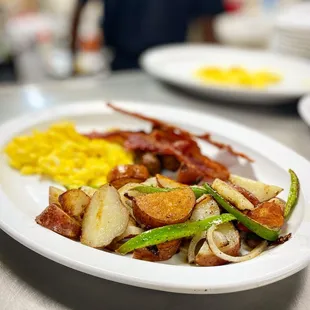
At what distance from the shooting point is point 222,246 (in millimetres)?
929

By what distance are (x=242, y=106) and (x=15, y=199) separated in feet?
3.74

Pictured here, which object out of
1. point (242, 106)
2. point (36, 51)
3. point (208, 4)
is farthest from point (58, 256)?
point (36, 51)

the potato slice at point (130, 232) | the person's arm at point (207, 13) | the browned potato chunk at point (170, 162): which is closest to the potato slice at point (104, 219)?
the potato slice at point (130, 232)

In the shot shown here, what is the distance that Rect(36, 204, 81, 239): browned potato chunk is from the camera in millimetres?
956

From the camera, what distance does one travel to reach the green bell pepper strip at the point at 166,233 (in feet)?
3.00

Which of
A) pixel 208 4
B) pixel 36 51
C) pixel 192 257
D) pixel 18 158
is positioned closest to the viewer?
pixel 192 257

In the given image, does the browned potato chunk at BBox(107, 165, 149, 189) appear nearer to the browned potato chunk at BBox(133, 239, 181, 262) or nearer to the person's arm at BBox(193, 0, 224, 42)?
the browned potato chunk at BBox(133, 239, 181, 262)

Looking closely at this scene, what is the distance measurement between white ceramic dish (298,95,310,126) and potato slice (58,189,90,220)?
37.5 inches

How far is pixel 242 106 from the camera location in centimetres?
200

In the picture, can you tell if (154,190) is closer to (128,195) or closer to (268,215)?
(128,195)

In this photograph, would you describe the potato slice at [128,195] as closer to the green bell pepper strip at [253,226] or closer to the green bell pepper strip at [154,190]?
the green bell pepper strip at [154,190]

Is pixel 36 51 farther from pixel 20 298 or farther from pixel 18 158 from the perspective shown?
pixel 20 298

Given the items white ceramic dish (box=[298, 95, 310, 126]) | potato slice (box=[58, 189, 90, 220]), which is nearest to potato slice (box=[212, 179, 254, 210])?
potato slice (box=[58, 189, 90, 220])

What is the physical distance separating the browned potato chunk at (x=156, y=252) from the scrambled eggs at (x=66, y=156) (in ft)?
1.27
